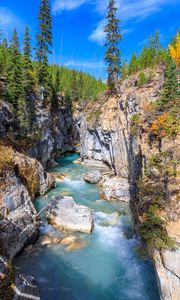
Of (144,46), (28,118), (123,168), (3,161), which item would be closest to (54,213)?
(3,161)

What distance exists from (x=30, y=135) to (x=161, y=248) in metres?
22.5

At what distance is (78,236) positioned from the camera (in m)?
14.8

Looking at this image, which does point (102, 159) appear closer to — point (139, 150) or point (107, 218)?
point (107, 218)

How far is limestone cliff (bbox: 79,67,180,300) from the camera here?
26.3 ft

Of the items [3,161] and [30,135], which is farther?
[30,135]

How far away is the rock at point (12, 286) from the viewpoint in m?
6.83

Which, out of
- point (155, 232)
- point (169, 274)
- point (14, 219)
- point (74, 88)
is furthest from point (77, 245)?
point (74, 88)

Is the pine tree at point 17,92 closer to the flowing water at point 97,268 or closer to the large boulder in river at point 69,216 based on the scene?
the large boulder in river at point 69,216

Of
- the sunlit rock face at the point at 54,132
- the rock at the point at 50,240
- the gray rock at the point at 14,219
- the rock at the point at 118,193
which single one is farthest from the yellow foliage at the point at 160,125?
the sunlit rock face at the point at 54,132

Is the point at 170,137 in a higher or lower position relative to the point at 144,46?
lower

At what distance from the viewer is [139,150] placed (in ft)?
47.6

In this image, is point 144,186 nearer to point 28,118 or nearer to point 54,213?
point 54,213

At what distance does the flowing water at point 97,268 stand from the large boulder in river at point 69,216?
0.59m

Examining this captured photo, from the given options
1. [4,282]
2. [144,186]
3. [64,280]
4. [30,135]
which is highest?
[30,135]
